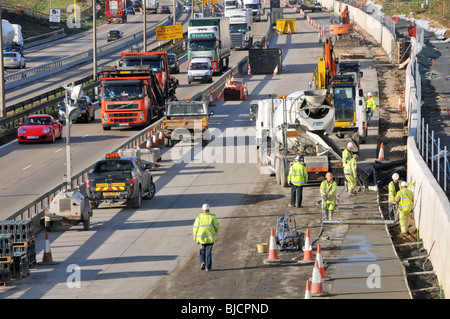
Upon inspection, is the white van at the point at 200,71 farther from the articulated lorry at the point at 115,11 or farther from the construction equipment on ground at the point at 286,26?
the articulated lorry at the point at 115,11

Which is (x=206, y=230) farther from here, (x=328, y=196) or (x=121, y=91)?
(x=121, y=91)

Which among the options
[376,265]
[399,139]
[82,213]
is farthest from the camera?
[399,139]

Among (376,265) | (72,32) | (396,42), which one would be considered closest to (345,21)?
(396,42)

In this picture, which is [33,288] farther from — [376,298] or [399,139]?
[399,139]

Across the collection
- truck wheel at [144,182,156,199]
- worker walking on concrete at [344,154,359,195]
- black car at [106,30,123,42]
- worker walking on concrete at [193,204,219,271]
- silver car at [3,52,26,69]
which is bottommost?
black car at [106,30,123,42]

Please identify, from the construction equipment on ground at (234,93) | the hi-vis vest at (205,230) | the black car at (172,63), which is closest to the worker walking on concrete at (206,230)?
the hi-vis vest at (205,230)

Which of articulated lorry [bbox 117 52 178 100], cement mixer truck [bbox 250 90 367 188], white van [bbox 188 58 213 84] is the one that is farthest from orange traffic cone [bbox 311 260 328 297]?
white van [bbox 188 58 213 84]

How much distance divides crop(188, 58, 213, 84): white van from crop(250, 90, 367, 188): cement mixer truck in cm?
3205

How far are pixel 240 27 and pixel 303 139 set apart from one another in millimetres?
57857

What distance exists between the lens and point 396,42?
77438 mm

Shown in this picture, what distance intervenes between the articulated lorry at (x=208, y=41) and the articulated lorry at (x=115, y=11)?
2122 inches

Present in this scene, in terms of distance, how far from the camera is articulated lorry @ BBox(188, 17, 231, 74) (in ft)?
234

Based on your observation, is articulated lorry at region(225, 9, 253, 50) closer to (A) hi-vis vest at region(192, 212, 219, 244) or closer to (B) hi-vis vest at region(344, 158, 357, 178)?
(B) hi-vis vest at region(344, 158, 357, 178)

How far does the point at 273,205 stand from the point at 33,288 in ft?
36.2
